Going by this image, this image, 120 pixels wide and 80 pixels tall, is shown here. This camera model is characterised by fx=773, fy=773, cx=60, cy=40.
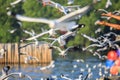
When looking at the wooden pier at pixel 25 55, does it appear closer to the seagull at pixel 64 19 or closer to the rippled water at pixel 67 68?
the rippled water at pixel 67 68

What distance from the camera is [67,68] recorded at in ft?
171

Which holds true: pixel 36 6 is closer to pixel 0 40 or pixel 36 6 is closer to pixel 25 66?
pixel 0 40

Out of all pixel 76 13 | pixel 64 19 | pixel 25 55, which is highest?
pixel 76 13

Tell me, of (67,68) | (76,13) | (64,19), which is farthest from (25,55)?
(76,13)

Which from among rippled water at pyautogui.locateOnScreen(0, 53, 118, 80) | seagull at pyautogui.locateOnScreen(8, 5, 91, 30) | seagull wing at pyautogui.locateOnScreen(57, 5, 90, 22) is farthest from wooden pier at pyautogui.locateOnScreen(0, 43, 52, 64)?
seagull wing at pyautogui.locateOnScreen(57, 5, 90, 22)

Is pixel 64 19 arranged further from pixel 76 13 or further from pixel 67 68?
pixel 67 68

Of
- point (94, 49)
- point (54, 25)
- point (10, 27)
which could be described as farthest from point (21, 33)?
point (54, 25)

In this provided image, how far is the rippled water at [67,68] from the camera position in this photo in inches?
1839

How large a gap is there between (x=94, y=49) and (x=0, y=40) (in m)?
8.69

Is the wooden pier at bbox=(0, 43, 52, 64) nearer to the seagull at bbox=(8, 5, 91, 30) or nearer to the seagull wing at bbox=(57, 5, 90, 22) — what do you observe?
the seagull at bbox=(8, 5, 91, 30)

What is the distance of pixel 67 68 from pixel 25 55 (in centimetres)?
643

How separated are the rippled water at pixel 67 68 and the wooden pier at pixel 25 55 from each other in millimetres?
1123

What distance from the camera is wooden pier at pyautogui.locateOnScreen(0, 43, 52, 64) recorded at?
5700cm

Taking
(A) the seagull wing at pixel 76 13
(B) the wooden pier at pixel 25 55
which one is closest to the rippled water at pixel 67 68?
(B) the wooden pier at pixel 25 55
